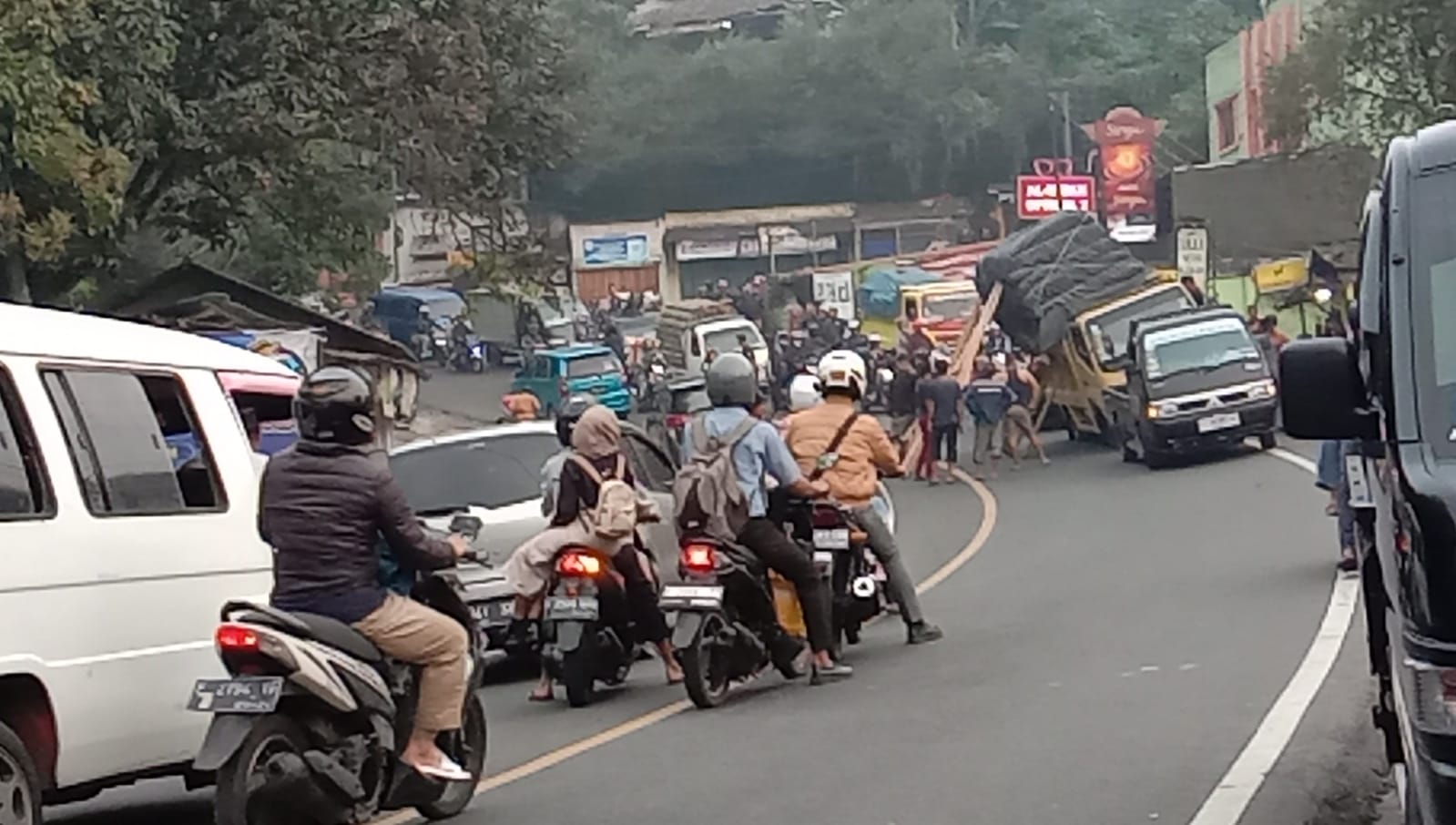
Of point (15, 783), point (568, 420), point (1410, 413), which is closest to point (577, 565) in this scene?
point (568, 420)

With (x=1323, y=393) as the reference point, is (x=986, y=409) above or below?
below

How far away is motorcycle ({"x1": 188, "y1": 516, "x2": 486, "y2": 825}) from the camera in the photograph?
7.77 metres

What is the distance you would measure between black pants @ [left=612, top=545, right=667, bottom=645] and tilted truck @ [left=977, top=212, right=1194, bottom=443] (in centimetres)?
→ 2086

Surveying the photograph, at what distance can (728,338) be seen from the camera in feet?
168

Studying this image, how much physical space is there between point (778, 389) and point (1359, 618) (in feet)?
111

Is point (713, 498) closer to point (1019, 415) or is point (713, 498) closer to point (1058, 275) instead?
point (1019, 415)

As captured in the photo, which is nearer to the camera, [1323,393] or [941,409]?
[1323,393]

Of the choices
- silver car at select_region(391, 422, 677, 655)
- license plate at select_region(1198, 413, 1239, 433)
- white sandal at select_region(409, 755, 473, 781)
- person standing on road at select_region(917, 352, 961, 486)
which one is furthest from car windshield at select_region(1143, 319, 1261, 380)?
white sandal at select_region(409, 755, 473, 781)

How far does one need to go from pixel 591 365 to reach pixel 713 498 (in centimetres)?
3942

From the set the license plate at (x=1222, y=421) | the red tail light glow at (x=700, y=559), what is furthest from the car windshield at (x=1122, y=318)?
the red tail light glow at (x=700, y=559)

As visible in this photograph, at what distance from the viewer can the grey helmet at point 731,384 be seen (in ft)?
43.0

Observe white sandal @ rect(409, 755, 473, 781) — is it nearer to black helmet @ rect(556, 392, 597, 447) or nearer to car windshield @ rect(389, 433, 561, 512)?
black helmet @ rect(556, 392, 597, 447)

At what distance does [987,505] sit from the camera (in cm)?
2895

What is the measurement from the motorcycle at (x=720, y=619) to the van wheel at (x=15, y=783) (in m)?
4.85
